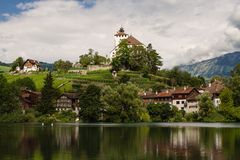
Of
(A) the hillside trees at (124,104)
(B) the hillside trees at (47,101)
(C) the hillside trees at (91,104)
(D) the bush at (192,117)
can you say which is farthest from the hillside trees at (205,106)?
(B) the hillside trees at (47,101)

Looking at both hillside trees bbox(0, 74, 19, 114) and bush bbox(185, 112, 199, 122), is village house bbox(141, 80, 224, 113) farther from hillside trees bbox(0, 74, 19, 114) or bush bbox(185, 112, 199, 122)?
hillside trees bbox(0, 74, 19, 114)

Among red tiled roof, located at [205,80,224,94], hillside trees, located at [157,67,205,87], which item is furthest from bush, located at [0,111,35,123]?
hillside trees, located at [157,67,205,87]

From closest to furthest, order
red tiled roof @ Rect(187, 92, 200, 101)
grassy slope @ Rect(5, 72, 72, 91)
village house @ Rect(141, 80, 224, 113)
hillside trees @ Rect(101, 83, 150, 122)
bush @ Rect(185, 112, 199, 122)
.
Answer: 1. hillside trees @ Rect(101, 83, 150, 122)
2. bush @ Rect(185, 112, 199, 122)
3. red tiled roof @ Rect(187, 92, 200, 101)
4. village house @ Rect(141, 80, 224, 113)
5. grassy slope @ Rect(5, 72, 72, 91)

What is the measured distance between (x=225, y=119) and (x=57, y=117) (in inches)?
1888

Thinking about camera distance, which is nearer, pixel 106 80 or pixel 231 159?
pixel 231 159

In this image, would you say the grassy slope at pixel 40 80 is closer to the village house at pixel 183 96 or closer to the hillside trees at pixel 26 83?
the hillside trees at pixel 26 83

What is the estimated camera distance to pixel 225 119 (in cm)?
12475

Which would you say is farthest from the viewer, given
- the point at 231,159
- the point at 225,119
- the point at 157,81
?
the point at 157,81

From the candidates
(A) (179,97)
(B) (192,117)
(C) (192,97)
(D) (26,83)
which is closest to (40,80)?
(D) (26,83)

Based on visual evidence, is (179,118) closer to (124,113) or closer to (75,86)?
(124,113)

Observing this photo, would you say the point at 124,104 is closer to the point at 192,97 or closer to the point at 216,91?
the point at 192,97

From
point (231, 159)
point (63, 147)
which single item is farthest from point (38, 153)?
point (231, 159)

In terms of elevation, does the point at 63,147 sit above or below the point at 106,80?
below

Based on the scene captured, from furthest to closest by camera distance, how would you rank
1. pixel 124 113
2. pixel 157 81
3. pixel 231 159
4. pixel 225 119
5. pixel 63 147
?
1. pixel 157 81
2. pixel 225 119
3. pixel 124 113
4. pixel 63 147
5. pixel 231 159
